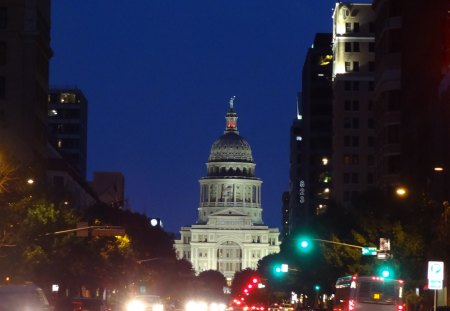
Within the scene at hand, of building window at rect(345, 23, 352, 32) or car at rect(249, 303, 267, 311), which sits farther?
building window at rect(345, 23, 352, 32)

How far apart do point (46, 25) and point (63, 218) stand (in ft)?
109

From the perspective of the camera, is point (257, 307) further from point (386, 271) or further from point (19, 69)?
point (386, 271)

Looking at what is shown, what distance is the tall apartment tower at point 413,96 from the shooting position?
313ft

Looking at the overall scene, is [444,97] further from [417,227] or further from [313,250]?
[313,250]

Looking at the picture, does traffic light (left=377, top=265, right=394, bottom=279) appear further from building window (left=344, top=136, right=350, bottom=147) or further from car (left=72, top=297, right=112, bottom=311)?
building window (left=344, top=136, right=350, bottom=147)

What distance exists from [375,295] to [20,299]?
3142 cm

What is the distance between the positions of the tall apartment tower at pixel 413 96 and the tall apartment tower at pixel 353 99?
43.6 meters

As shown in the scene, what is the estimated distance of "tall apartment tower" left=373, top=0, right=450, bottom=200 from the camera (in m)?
95.4

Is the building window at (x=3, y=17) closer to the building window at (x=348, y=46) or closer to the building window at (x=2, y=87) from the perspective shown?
the building window at (x=2, y=87)

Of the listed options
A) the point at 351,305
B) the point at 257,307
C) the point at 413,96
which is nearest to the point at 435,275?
the point at 351,305

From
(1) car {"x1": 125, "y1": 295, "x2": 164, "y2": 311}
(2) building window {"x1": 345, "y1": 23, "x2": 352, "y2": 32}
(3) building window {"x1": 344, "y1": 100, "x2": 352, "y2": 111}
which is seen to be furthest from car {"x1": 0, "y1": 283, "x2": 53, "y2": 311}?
(3) building window {"x1": 344, "y1": 100, "x2": 352, "y2": 111}

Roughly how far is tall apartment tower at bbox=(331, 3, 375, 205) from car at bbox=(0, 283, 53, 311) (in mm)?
136948

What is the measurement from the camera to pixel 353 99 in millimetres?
188000

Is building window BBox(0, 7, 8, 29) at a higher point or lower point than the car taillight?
higher
